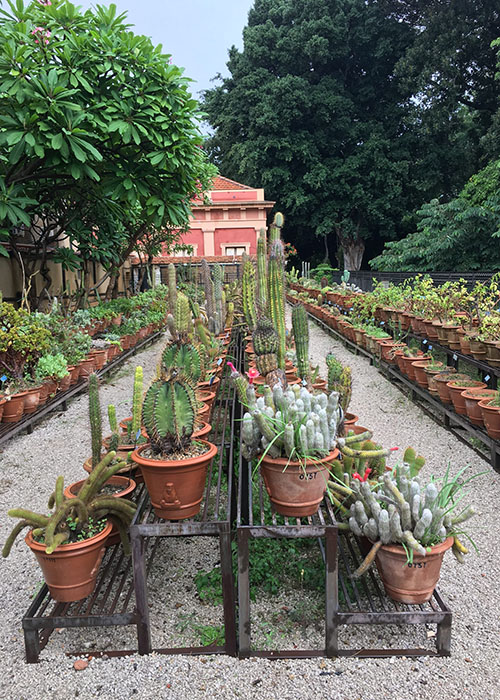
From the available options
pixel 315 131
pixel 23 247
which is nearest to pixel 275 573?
pixel 23 247

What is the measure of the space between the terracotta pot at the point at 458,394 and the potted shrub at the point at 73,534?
3.58 m

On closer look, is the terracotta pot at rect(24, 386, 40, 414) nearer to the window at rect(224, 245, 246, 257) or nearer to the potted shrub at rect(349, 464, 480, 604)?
the potted shrub at rect(349, 464, 480, 604)

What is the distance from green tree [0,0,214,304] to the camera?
4.85 meters

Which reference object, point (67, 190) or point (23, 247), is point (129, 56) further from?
point (23, 247)

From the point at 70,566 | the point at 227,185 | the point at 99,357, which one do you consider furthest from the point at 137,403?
the point at 227,185

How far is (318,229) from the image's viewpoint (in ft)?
79.2

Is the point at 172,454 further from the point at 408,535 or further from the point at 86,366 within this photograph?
the point at 86,366

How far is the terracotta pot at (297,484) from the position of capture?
2.24 meters

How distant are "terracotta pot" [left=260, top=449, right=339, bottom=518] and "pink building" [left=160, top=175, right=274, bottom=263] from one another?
21.8 metres

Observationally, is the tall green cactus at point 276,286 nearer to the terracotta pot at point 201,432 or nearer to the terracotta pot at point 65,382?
the terracotta pot at point 201,432

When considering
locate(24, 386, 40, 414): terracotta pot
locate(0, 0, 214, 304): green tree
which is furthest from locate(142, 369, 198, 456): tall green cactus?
locate(0, 0, 214, 304): green tree

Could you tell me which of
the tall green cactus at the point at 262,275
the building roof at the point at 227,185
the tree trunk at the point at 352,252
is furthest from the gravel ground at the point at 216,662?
the tree trunk at the point at 352,252

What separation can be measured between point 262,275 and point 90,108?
2.68 m

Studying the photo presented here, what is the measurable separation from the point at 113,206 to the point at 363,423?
533 cm
